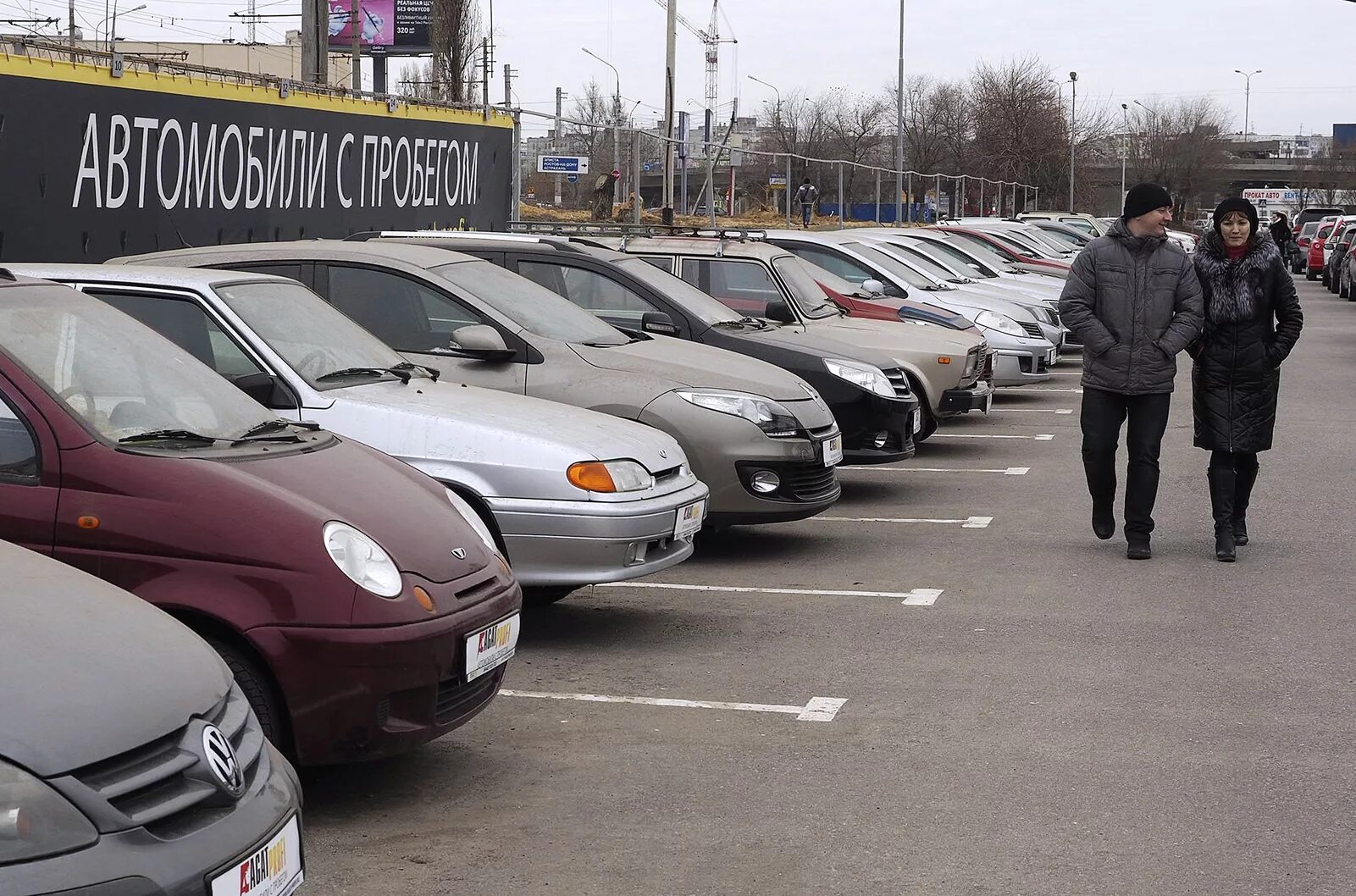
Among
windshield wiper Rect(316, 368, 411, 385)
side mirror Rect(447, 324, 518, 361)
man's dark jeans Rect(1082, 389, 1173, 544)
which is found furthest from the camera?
man's dark jeans Rect(1082, 389, 1173, 544)

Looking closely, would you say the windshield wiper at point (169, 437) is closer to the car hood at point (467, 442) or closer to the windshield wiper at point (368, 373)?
the car hood at point (467, 442)

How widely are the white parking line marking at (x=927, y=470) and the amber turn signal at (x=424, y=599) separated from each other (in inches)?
307

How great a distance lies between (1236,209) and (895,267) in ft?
28.4

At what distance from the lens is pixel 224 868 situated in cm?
304

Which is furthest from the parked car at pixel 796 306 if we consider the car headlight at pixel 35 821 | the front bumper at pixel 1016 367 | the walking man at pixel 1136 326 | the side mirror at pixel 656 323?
the car headlight at pixel 35 821

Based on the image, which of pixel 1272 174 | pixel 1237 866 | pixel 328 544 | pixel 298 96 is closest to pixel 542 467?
pixel 328 544

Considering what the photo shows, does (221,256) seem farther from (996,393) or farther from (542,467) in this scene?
(996,393)

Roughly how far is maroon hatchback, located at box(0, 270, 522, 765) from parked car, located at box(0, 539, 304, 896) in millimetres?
943

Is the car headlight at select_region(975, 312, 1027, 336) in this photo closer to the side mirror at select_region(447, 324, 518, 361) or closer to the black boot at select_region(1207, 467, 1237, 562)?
the black boot at select_region(1207, 467, 1237, 562)

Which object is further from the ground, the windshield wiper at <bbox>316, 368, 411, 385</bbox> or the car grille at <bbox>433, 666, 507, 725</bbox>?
the windshield wiper at <bbox>316, 368, 411, 385</bbox>

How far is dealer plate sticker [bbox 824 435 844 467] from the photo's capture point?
8.80m

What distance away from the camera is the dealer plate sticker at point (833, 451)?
8.80 m

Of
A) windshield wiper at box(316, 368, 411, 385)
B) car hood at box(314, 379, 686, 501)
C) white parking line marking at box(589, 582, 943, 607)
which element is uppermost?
windshield wiper at box(316, 368, 411, 385)

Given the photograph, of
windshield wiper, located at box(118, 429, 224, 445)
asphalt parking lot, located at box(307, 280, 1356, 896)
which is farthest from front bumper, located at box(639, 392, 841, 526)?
windshield wiper, located at box(118, 429, 224, 445)
